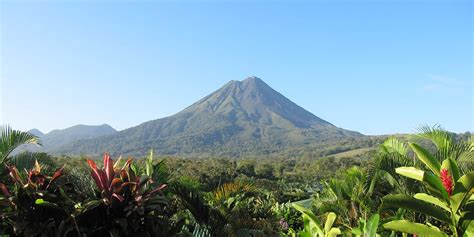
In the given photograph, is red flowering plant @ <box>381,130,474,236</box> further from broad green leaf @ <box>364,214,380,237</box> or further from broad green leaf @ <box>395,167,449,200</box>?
broad green leaf @ <box>364,214,380,237</box>

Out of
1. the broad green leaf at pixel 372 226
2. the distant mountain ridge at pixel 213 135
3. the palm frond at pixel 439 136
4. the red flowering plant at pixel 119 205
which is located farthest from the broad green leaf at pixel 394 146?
the distant mountain ridge at pixel 213 135

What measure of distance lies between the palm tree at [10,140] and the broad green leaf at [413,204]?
14.6 ft

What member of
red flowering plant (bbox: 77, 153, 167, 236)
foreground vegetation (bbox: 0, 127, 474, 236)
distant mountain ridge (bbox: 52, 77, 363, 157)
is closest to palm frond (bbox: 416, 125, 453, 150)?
foreground vegetation (bbox: 0, 127, 474, 236)

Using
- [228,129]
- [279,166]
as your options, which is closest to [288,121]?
[228,129]

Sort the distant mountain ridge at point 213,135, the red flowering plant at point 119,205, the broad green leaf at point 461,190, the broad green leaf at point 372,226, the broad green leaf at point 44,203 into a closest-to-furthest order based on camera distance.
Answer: the broad green leaf at point 461,190 < the broad green leaf at point 372,226 < the broad green leaf at point 44,203 < the red flowering plant at point 119,205 < the distant mountain ridge at point 213,135

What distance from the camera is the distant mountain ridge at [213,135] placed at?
458 feet

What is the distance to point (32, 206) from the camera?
139 inches

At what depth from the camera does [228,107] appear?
649ft

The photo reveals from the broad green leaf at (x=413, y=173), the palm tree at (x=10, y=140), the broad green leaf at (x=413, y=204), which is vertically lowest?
the broad green leaf at (x=413, y=204)

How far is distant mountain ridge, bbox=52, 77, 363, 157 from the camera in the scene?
13975cm

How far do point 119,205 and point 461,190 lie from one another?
2.78 meters

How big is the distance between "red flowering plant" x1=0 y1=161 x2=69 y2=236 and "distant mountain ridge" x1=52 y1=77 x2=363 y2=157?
125 metres

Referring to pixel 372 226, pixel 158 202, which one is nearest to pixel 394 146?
pixel 158 202

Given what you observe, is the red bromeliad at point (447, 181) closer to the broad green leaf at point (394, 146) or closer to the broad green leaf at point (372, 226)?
the broad green leaf at point (372, 226)
